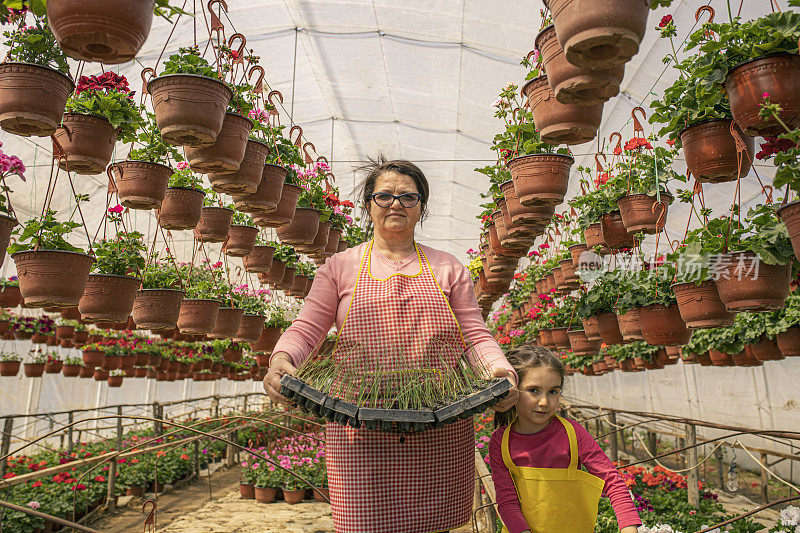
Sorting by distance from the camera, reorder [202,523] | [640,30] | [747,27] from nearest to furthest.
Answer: [640,30]
[747,27]
[202,523]

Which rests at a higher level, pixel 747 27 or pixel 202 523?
pixel 747 27

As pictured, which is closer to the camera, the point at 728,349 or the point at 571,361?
the point at 728,349

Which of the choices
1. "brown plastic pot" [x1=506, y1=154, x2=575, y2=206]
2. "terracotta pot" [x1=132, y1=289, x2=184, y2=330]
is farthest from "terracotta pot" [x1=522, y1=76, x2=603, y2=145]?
"terracotta pot" [x1=132, y1=289, x2=184, y2=330]

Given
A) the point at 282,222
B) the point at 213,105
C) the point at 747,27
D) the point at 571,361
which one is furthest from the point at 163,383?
the point at 747,27

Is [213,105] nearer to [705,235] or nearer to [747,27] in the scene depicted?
[747,27]

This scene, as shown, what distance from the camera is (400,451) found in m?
1.41

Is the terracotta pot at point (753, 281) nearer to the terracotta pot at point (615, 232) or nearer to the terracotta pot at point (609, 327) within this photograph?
the terracotta pot at point (615, 232)

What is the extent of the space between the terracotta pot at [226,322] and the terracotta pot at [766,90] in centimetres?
349

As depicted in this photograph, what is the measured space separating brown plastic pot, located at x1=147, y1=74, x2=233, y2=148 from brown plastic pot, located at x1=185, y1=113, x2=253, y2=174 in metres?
0.15

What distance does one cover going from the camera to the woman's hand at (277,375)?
1.29 metres

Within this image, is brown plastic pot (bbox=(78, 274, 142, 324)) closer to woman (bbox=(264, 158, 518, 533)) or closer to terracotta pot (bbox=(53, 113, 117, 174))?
terracotta pot (bbox=(53, 113, 117, 174))

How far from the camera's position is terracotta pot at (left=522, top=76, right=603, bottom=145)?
180 centimetres

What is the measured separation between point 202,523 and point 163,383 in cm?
1067

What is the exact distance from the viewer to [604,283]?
433cm
